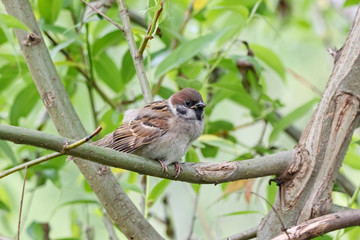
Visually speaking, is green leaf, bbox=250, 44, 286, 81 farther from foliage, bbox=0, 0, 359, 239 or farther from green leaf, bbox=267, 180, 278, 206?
green leaf, bbox=267, 180, 278, 206

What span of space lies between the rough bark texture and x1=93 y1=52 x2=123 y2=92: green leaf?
1.05 metres

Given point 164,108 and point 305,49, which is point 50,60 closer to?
point 164,108

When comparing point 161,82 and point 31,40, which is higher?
point 31,40

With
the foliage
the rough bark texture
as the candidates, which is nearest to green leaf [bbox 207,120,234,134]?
the foliage

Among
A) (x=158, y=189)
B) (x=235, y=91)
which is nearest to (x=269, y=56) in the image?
(x=235, y=91)

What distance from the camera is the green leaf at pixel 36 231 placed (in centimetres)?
227

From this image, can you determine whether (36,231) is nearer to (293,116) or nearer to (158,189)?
(158,189)

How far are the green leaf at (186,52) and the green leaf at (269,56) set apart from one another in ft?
0.99

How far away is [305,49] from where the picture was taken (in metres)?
4.73

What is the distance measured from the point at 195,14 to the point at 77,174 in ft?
3.45

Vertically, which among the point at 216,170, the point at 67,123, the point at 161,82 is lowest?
the point at 216,170

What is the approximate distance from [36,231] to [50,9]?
3.21 feet

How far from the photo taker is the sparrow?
2051 millimetres

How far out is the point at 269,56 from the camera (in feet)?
7.80
